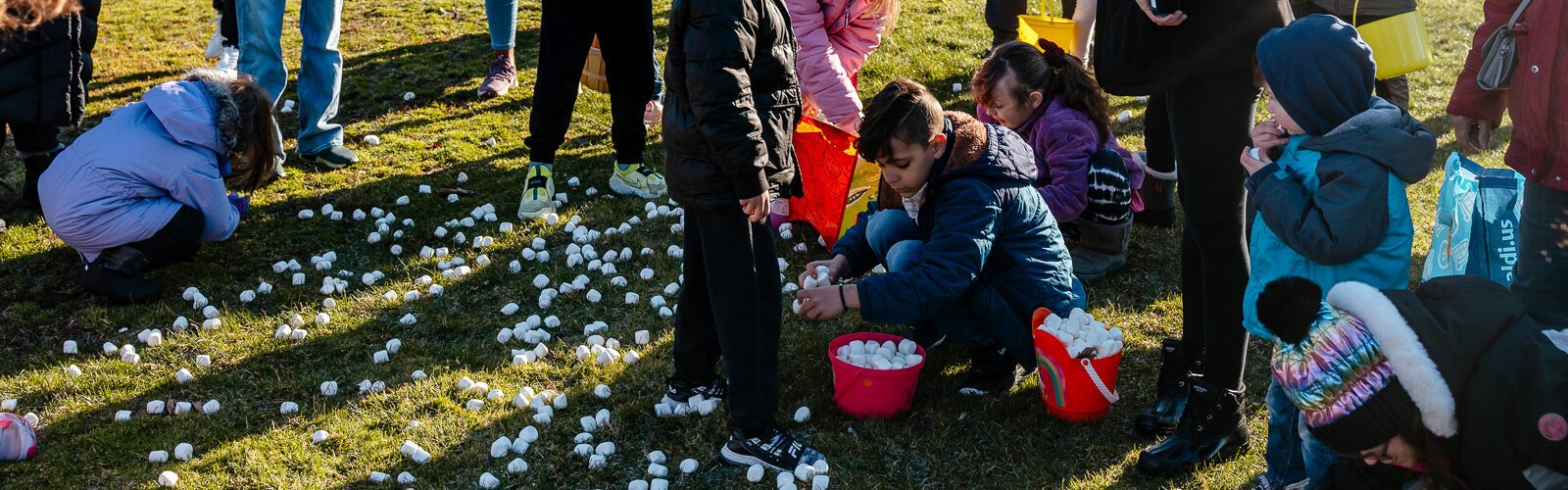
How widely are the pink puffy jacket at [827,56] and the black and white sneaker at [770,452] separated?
221cm

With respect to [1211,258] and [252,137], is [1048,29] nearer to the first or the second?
[1211,258]

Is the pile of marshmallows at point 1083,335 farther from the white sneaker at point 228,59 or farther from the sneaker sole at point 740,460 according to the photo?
the white sneaker at point 228,59

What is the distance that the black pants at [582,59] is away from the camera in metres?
5.47

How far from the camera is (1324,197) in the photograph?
2.88 m

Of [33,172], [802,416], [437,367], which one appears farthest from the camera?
[33,172]

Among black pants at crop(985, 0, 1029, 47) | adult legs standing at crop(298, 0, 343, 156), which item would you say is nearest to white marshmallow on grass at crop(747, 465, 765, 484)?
adult legs standing at crop(298, 0, 343, 156)

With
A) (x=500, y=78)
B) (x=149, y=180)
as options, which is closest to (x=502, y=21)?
(x=500, y=78)

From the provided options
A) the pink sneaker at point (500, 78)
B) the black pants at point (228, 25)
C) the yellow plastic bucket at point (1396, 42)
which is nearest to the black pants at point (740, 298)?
the yellow plastic bucket at point (1396, 42)

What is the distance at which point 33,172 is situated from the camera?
5828 millimetres

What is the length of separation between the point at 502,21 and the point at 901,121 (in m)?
4.58

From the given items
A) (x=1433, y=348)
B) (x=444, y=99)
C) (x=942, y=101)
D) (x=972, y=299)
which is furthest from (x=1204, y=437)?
(x=444, y=99)

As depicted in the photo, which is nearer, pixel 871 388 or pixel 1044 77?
pixel 871 388

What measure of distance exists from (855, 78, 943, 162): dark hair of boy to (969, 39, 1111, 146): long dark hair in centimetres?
123

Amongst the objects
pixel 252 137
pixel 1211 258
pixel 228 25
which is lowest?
pixel 228 25
